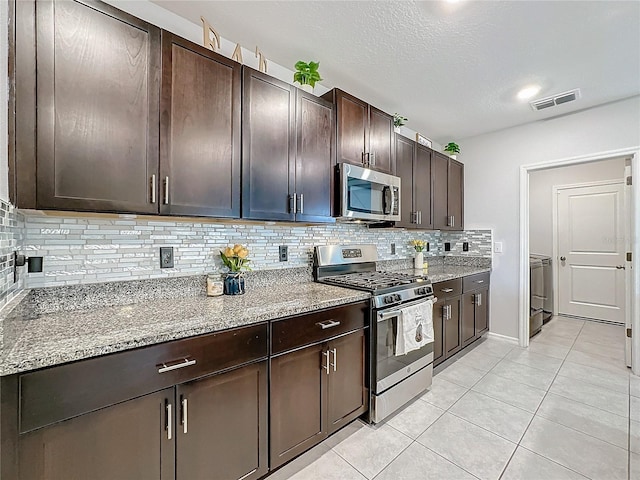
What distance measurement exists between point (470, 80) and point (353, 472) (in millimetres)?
2972

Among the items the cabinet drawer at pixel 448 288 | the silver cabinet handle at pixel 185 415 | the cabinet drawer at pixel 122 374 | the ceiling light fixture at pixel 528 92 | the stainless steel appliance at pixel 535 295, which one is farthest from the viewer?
the stainless steel appliance at pixel 535 295

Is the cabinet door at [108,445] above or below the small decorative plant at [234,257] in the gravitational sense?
below

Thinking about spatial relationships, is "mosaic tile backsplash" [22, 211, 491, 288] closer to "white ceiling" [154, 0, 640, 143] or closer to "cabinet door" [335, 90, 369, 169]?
"cabinet door" [335, 90, 369, 169]

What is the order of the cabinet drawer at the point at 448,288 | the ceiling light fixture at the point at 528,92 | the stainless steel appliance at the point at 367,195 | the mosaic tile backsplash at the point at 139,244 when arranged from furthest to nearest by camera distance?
the cabinet drawer at the point at 448,288 → the ceiling light fixture at the point at 528,92 → the stainless steel appliance at the point at 367,195 → the mosaic tile backsplash at the point at 139,244

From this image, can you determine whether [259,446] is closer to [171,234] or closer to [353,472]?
[353,472]

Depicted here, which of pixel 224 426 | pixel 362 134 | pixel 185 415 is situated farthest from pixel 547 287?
pixel 185 415

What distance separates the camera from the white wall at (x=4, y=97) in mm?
1044

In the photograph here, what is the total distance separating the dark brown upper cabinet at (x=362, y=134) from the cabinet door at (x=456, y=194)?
1.32 meters

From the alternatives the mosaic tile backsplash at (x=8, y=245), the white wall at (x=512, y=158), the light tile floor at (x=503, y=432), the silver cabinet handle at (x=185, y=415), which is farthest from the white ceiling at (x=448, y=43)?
the light tile floor at (x=503, y=432)

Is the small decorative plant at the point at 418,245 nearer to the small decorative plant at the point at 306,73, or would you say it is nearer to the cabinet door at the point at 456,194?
the cabinet door at the point at 456,194

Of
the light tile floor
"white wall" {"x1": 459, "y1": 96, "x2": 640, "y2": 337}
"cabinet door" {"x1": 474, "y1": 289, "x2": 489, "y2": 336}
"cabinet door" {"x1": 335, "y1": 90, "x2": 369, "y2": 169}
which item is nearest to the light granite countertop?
the light tile floor

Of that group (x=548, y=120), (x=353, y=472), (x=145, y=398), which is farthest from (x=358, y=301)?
(x=548, y=120)

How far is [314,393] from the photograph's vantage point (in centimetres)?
160

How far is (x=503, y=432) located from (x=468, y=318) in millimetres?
1413
